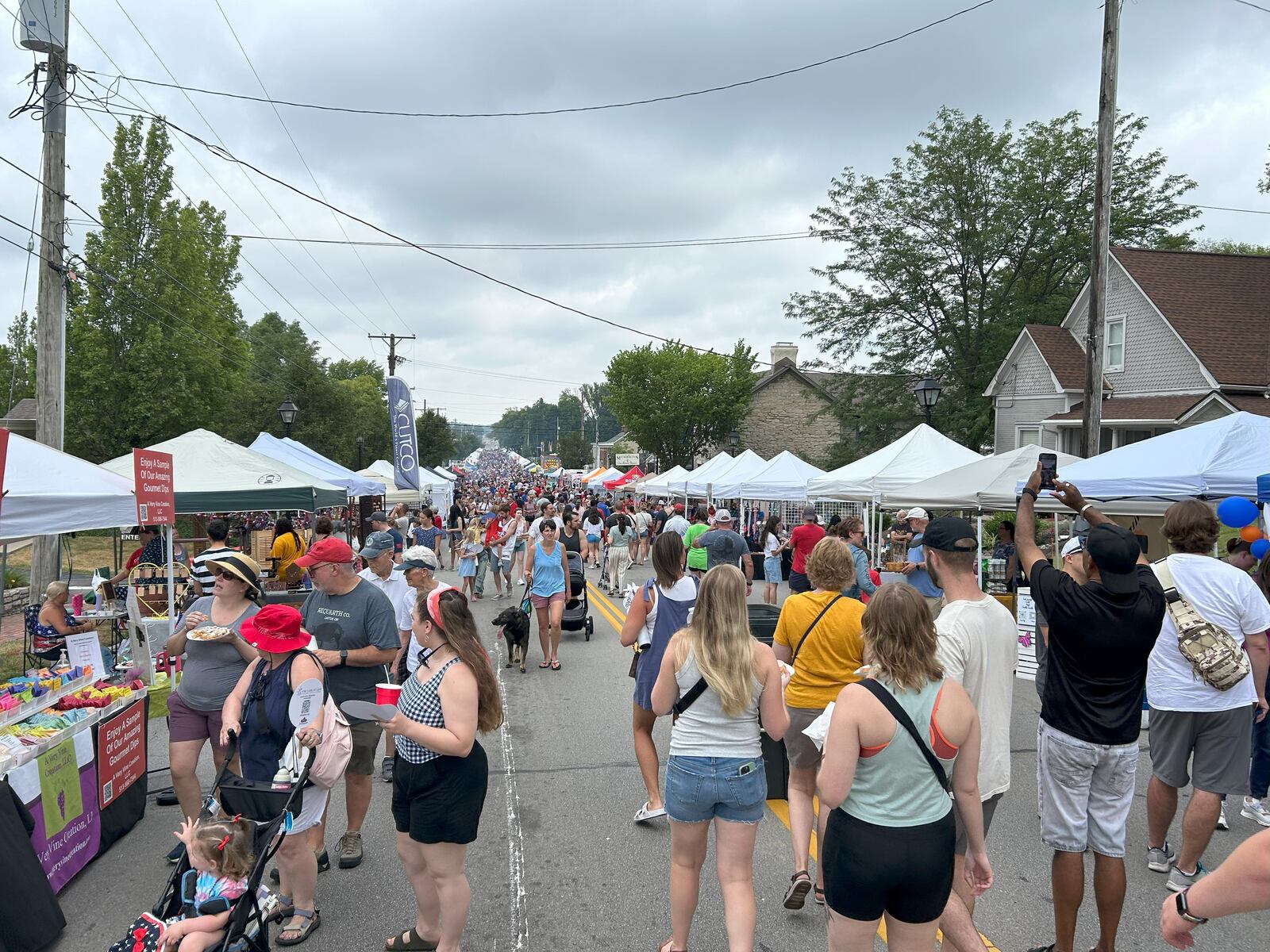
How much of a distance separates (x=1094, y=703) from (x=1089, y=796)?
0.44 meters

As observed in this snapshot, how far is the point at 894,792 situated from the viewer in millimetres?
2574

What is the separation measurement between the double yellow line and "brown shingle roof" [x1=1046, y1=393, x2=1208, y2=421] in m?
12.6

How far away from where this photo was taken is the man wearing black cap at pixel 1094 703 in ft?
10.7

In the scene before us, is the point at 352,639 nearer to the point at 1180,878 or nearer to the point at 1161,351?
the point at 1180,878

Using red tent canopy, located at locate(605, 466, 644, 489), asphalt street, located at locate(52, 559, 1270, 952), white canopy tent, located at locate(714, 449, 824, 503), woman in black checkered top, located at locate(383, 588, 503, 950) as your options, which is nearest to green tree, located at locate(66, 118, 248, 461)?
red tent canopy, located at locate(605, 466, 644, 489)

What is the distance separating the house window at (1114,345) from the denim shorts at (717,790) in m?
24.6

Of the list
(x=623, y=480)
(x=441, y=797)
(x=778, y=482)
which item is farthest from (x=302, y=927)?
(x=623, y=480)

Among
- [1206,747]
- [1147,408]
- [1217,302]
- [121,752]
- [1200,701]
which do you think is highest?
[1217,302]

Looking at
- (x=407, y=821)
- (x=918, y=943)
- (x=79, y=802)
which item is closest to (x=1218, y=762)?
(x=918, y=943)

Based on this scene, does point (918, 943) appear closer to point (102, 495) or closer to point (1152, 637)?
point (1152, 637)

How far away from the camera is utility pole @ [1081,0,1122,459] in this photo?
11.4 metres

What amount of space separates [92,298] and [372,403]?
128 ft

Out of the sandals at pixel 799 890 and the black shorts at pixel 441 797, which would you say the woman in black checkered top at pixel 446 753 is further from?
the sandals at pixel 799 890

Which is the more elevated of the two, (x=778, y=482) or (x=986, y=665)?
(x=778, y=482)
